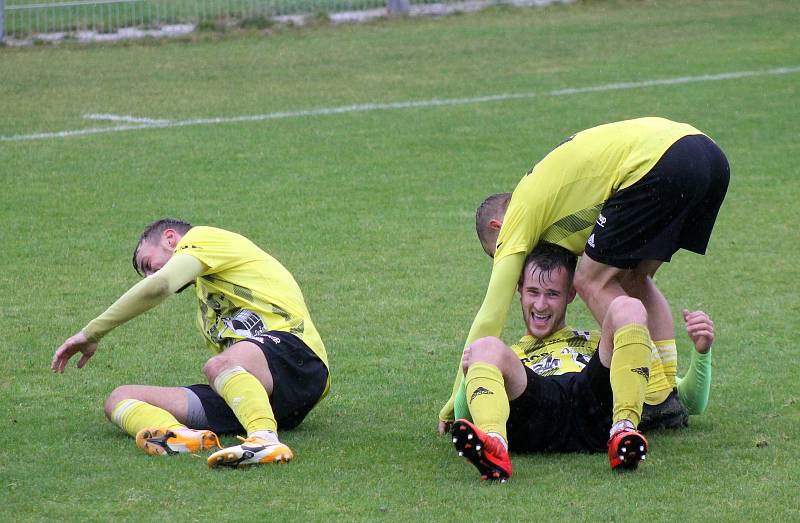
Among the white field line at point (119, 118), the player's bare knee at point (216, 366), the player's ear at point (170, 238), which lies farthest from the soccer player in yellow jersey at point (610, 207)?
the white field line at point (119, 118)

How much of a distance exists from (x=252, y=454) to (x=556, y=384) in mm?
1099

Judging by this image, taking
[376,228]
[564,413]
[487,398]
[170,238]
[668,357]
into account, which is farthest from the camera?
[376,228]

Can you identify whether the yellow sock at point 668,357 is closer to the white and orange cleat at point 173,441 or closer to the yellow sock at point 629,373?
the yellow sock at point 629,373

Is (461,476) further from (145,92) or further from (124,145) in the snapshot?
(145,92)

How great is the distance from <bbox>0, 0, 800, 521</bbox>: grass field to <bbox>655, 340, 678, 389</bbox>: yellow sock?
221mm

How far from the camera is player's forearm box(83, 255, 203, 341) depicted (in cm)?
494

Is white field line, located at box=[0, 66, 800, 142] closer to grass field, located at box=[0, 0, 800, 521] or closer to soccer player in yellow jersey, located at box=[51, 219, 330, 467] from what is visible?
grass field, located at box=[0, 0, 800, 521]

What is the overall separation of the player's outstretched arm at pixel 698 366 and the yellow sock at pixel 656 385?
91 millimetres

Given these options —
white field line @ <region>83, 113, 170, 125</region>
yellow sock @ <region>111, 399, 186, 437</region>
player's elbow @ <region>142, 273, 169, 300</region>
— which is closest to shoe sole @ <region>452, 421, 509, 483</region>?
yellow sock @ <region>111, 399, 186, 437</region>

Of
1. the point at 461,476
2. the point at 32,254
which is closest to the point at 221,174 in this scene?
the point at 32,254

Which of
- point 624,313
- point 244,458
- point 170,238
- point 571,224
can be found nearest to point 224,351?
point 170,238

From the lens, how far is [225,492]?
172 inches

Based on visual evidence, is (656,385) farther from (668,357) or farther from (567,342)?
(567,342)

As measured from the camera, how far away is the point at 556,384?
190 inches
